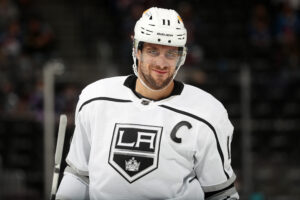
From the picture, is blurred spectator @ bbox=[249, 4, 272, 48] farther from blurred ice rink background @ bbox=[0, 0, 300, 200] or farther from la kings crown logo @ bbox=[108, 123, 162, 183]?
la kings crown logo @ bbox=[108, 123, 162, 183]

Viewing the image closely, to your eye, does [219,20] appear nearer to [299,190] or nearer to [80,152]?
[299,190]

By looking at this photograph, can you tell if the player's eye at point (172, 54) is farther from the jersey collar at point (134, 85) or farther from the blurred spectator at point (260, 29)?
the blurred spectator at point (260, 29)

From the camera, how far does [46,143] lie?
7.83m

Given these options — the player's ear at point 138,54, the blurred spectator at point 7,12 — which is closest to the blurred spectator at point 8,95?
the blurred spectator at point 7,12

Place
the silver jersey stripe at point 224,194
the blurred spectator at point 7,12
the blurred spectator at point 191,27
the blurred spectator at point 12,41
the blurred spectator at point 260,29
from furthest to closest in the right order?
the blurred spectator at point 260,29 < the blurred spectator at point 7,12 < the blurred spectator at point 12,41 < the blurred spectator at point 191,27 < the silver jersey stripe at point 224,194

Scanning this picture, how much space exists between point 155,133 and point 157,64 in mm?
315

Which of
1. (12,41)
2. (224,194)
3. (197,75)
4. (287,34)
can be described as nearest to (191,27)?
(287,34)

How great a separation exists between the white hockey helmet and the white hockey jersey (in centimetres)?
24

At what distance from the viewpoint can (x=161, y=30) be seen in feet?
11.6

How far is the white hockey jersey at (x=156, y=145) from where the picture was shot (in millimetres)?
3457

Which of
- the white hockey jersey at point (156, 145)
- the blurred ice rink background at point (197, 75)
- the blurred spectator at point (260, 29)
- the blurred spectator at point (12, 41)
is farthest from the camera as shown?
the blurred spectator at point (260, 29)

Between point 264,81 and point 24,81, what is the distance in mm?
2761

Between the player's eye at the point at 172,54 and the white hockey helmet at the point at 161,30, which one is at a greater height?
the white hockey helmet at the point at 161,30

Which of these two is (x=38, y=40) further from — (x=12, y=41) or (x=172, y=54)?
(x=172, y=54)
